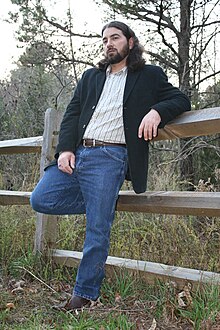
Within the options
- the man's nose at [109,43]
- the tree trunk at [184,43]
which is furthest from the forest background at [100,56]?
the man's nose at [109,43]

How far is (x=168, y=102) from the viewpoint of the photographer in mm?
2965

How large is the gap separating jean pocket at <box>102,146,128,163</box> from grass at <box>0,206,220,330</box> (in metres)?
0.80

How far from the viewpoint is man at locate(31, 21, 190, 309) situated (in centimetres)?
304

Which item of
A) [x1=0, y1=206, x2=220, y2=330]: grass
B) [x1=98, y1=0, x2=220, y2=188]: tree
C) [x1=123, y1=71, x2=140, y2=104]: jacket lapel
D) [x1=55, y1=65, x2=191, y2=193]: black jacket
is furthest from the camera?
[x1=98, y1=0, x2=220, y2=188]: tree

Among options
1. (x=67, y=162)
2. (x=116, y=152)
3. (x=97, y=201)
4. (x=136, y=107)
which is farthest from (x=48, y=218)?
(x=136, y=107)

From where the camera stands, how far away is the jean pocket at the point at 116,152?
3.10 metres

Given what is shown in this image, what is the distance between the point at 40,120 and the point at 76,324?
22.0 feet

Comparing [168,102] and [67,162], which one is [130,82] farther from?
[67,162]

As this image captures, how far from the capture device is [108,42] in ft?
10.8

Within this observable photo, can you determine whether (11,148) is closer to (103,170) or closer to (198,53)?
(103,170)

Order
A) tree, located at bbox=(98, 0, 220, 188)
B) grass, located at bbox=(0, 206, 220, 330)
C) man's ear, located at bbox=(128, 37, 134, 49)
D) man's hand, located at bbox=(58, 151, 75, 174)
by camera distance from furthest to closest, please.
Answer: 1. tree, located at bbox=(98, 0, 220, 188)
2. man's ear, located at bbox=(128, 37, 134, 49)
3. man's hand, located at bbox=(58, 151, 75, 174)
4. grass, located at bbox=(0, 206, 220, 330)

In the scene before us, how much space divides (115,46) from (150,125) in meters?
0.67

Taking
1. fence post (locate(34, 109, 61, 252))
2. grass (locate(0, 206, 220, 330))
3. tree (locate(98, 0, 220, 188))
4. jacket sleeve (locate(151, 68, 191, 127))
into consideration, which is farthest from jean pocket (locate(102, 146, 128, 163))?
tree (locate(98, 0, 220, 188))

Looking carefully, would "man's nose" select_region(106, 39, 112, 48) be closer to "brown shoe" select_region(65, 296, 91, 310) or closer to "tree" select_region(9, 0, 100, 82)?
"brown shoe" select_region(65, 296, 91, 310)
